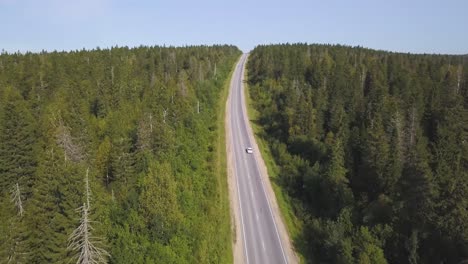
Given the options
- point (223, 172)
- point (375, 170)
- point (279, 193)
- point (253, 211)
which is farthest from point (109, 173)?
point (375, 170)

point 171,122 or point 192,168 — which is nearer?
point 192,168

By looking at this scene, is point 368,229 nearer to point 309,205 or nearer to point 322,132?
point 309,205

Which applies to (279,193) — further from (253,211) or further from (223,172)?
(223,172)

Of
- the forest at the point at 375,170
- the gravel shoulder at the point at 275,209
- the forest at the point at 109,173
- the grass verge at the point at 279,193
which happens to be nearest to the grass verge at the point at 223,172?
the forest at the point at 109,173

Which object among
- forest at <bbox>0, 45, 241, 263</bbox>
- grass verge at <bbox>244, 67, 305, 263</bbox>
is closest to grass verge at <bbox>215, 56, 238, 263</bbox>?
forest at <bbox>0, 45, 241, 263</bbox>

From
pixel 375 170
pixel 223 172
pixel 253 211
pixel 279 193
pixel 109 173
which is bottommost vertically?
pixel 253 211

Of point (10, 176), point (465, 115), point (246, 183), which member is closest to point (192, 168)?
point (246, 183)
